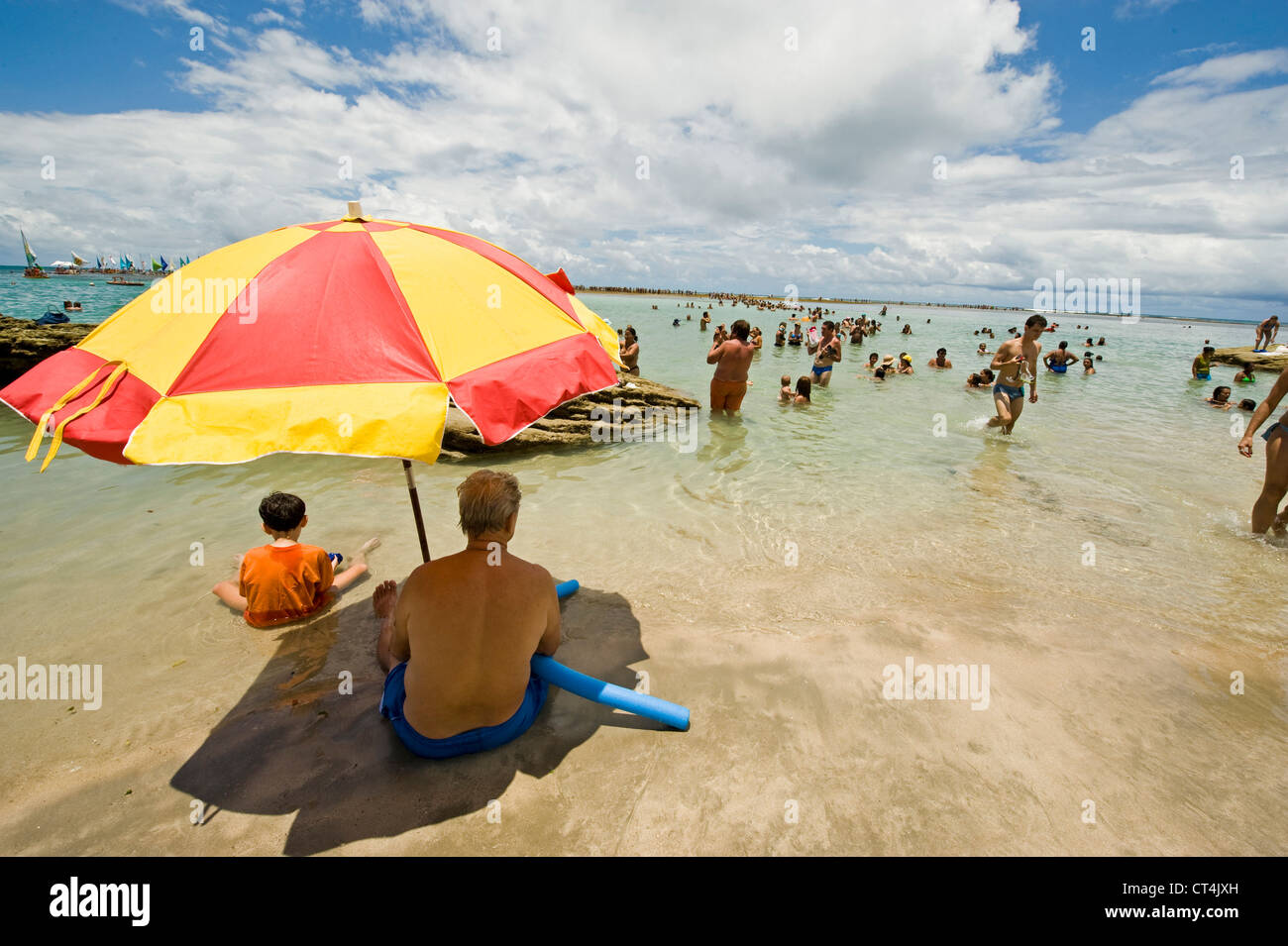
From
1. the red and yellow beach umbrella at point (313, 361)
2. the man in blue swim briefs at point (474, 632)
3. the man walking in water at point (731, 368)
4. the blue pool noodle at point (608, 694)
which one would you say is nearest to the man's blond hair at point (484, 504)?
the man in blue swim briefs at point (474, 632)

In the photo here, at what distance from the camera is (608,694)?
2.85 m

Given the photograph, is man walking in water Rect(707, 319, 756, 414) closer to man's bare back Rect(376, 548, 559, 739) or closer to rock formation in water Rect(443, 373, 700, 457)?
rock formation in water Rect(443, 373, 700, 457)

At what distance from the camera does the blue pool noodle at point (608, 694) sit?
111 inches

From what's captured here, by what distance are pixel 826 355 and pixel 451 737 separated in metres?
14.4

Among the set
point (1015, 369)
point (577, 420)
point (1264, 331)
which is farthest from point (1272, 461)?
point (1264, 331)

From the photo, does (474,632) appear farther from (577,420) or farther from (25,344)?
(25,344)

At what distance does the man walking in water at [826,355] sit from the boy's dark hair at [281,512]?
44.1 ft

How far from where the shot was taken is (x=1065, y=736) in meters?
2.89

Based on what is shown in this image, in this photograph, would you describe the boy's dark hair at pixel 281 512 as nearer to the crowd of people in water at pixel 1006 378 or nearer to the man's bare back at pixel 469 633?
the man's bare back at pixel 469 633

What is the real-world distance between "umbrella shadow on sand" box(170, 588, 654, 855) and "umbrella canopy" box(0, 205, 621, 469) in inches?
68.7

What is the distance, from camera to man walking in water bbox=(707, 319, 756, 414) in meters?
10.1
